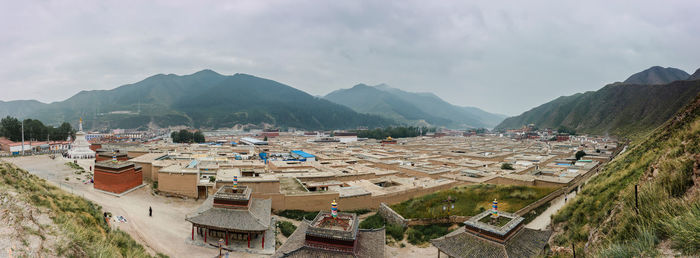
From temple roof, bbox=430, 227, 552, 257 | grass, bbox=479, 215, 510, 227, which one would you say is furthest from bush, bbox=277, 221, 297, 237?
grass, bbox=479, 215, 510, 227

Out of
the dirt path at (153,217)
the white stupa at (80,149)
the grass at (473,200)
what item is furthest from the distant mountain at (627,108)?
the white stupa at (80,149)

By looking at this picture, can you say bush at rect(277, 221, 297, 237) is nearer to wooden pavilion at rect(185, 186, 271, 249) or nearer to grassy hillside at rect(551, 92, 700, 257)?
wooden pavilion at rect(185, 186, 271, 249)

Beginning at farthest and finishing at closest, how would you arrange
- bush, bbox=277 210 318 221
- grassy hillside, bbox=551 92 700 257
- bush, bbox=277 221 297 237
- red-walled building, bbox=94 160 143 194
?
red-walled building, bbox=94 160 143 194
bush, bbox=277 210 318 221
bush, bbox=277 221 297 237
grassy hillside, bbox=551 92 700 257

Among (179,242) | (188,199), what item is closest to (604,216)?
(179,242)

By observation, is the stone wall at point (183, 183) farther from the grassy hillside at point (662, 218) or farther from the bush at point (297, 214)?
the grassy hillside at point (662, 218)

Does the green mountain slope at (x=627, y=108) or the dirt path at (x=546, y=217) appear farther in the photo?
the green mountain slope at (x=627, y=108)

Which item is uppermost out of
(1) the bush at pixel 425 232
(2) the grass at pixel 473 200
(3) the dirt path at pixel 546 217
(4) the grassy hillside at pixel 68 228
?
(4) the grassy hillside at pixel 68 228

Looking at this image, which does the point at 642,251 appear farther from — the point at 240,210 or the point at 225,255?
the point at 240,210
